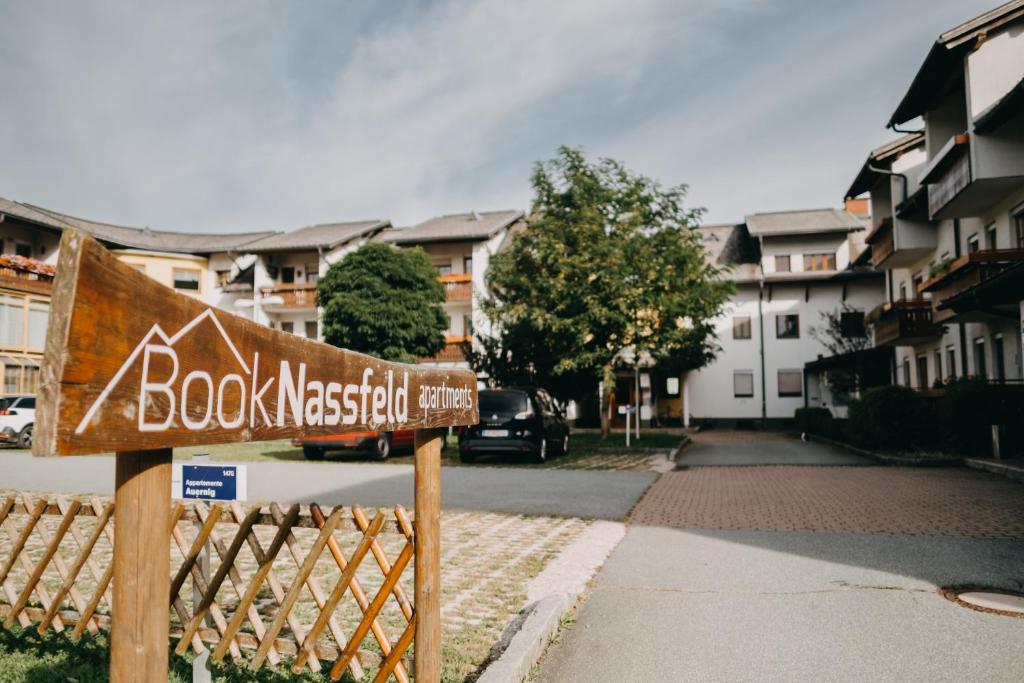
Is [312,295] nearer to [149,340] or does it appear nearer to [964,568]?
[964,568]

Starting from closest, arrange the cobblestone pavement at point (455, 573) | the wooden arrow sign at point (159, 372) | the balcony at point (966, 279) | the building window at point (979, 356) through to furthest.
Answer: the wooden arrow sign at point (159, 372) < the cobblestone pavement at point (455, 573) < the balcony at point (966, 279) < the building window at point (979, 356)

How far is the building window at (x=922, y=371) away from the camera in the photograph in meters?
29.1

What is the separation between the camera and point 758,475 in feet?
48.9

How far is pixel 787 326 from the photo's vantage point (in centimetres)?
4234

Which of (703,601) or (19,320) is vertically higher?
(19,320)

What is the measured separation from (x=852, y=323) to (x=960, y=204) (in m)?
19.8

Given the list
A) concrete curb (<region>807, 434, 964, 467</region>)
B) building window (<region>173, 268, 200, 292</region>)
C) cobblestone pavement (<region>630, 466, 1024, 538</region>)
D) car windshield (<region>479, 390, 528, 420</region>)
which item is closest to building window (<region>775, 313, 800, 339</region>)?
concrete curb (<region>807, 434, 964, 467</region>)

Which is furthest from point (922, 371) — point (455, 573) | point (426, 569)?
point (426, 569)

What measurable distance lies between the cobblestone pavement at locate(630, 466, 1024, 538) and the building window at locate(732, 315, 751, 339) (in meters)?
28.5

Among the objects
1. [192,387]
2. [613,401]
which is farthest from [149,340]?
[613,401]

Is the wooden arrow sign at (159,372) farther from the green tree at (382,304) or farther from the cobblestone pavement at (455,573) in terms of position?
the green tree at (382,304)

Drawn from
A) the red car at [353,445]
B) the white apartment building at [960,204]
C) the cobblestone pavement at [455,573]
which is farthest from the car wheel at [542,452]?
the white apartment building at [960,204]

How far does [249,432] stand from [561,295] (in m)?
18.9

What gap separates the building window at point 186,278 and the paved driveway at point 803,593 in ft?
145
